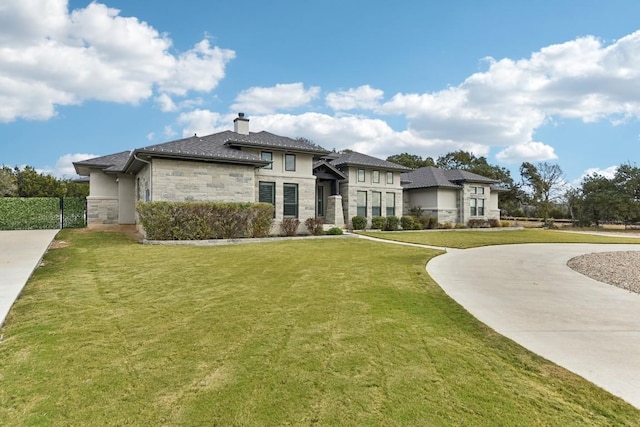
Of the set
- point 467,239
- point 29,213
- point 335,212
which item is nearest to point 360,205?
point 335,212

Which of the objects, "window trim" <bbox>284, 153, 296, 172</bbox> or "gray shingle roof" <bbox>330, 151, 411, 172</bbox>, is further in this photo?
"gray shingle roof" <bbox>330, 151, 411, 172</bbox>

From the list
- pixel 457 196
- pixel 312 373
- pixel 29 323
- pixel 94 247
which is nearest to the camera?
pixel 312 373

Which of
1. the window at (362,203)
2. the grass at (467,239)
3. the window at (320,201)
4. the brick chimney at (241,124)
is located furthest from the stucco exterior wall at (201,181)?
the window at (362,203)

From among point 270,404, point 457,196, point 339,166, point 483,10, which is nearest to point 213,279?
point 270,404

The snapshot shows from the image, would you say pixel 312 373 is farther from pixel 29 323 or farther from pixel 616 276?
pixel 616 276

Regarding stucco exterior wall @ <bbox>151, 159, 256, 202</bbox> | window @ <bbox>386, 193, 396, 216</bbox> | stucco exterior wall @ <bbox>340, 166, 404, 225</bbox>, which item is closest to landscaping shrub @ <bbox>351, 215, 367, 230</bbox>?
stucco exterior wall @ <bbox>340, 166, 404, 225</bbox>

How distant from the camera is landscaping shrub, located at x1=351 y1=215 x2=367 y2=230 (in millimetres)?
23206

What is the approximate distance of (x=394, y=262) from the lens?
9.79 meters

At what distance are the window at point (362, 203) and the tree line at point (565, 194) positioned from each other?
1800 centimetres

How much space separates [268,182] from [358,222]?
7.20 meters

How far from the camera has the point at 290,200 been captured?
20.0 meters

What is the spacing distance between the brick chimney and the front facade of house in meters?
0.06

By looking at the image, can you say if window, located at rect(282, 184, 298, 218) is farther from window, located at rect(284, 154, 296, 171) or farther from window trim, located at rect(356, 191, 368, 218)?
window trim, located at rect(356, 191, 368, 218)

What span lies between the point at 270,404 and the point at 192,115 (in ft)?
80.0
